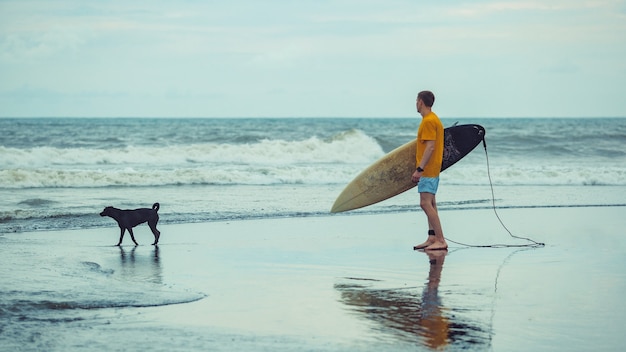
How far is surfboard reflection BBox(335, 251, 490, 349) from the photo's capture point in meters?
4.78

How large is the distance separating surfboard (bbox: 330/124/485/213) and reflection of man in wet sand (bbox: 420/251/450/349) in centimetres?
280

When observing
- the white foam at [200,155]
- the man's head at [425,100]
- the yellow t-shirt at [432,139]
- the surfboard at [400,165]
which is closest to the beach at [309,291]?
the surfboard at [400,165]

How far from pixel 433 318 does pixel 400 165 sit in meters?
4.68

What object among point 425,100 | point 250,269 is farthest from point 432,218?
point 250,269

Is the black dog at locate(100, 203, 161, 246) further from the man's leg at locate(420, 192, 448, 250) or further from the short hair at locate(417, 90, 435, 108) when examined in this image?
the short hair at locate(417, 90, 435, 108)

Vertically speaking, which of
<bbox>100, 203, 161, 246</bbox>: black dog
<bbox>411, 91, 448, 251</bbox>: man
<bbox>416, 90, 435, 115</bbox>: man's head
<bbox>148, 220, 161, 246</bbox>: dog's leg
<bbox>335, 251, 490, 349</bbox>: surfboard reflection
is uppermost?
→ <bbox>416, 90, 435, 115</bbox>: man's head

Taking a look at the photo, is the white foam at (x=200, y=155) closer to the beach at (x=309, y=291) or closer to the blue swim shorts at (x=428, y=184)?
the beach at (x=309, y=291)

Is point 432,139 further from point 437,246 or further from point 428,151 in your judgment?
point 437,246

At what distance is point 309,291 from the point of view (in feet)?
20.2

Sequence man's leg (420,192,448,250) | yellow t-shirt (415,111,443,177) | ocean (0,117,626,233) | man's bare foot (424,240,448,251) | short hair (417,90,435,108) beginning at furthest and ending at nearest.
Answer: ocean (0,117,626,233)
man's bare foot (424,240,448,251)
man's leg (420,192,448,250)
short hair (417,90,435,108)
yellow t-shirt (415,111,443,177)

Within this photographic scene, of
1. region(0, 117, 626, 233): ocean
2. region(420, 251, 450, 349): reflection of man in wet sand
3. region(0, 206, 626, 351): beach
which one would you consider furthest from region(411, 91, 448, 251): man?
region(0, 117, 626, 233): ocean

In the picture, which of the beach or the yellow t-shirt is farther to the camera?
the yellow t-shirt

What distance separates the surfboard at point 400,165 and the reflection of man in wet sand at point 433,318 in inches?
110

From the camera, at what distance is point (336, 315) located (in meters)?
5.36
